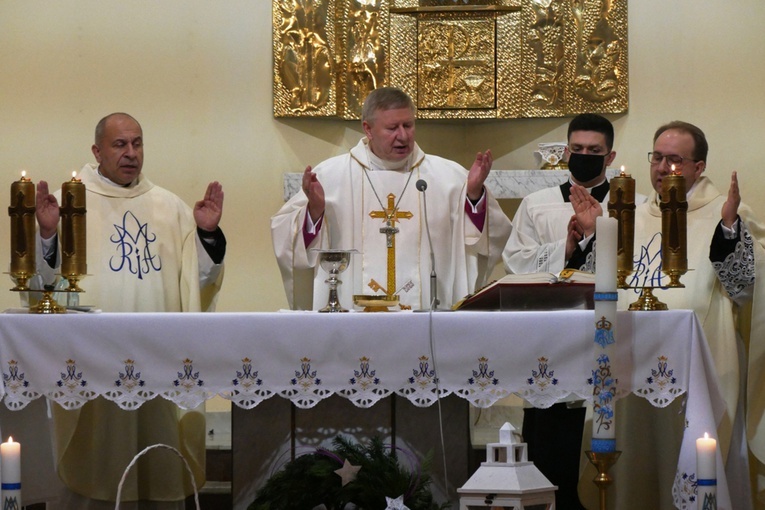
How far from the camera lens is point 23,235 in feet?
15.4

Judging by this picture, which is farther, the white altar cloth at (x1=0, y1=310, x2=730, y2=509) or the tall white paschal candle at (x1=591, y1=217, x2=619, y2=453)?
the white altar cloth at (x1=0, y1=310, x2=730, y2=509)

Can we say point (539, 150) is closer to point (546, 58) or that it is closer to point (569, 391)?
point (546, 58)

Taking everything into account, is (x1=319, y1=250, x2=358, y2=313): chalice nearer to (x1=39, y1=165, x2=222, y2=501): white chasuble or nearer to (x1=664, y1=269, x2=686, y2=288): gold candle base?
(x1=664, y1=269, x2=686, y2=288): gold candle base

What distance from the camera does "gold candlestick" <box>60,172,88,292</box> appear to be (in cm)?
476

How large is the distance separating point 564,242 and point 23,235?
2592 mm

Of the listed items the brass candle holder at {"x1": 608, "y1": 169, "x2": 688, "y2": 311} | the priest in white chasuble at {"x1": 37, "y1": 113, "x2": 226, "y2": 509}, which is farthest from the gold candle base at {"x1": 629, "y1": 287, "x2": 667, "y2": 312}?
the priest in white chasuble at {"x1": 37, "y1": 113, "x2": 226, "y2": 509}

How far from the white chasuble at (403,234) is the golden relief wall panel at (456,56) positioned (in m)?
2.30

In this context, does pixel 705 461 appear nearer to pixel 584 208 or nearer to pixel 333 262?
pixel 333 262

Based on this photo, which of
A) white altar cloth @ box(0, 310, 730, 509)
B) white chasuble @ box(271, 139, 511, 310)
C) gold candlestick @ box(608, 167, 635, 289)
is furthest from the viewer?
white chasuble @ box(271, 139, 511, 310)

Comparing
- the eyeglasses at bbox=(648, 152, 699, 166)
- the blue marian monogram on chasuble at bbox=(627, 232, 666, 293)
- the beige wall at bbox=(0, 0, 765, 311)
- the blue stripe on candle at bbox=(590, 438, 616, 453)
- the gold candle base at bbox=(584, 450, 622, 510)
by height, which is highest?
the beige wall at bbox=(0, 0, 765, 311)

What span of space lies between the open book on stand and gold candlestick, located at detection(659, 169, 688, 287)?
0.29 meters

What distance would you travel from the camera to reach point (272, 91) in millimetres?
8523

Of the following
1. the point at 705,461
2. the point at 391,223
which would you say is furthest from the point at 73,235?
the point at 705,461

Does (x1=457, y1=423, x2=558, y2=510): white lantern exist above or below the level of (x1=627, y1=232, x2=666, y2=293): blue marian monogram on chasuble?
below
